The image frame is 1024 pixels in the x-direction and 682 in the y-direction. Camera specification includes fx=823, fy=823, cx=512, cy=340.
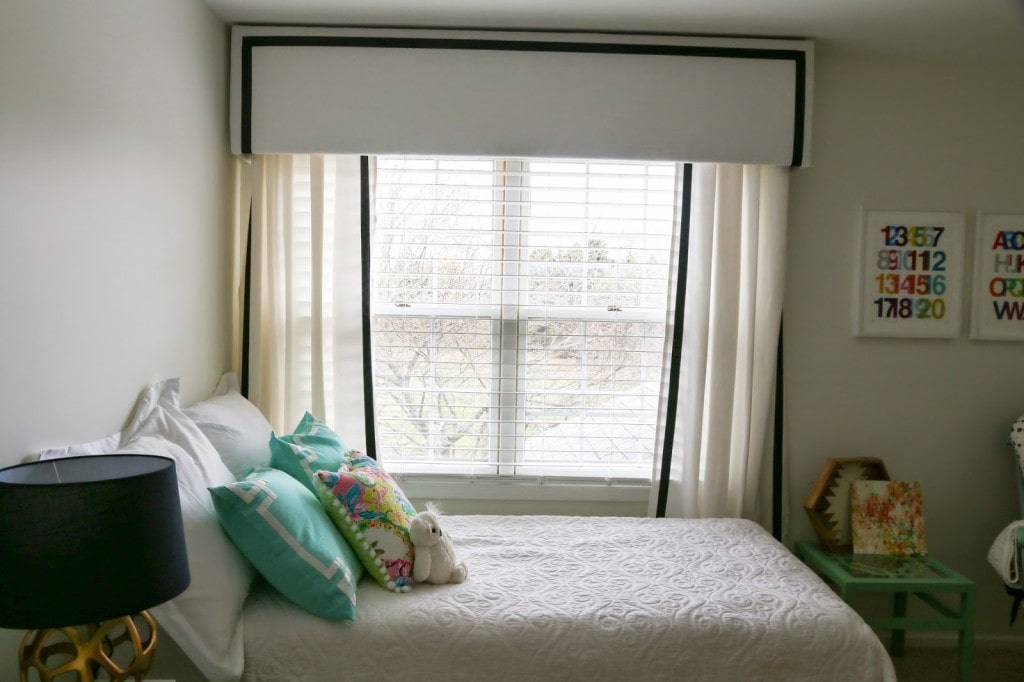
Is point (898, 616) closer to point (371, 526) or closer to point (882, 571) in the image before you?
point (882, 571)

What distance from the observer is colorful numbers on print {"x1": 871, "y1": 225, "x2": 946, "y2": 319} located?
3.30 meters

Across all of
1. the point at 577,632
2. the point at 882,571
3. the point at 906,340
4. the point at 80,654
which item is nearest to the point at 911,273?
the point at 906,340

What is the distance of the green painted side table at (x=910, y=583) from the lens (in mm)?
2783

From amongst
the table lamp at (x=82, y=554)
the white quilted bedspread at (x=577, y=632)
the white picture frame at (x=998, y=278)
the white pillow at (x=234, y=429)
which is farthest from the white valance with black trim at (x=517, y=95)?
the table lamp at (x=82, y=554)

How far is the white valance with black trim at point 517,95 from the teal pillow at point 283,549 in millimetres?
1508

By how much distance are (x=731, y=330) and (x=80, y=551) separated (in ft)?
8.17

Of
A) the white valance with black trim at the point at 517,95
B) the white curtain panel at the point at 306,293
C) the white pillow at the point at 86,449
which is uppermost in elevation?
the white valance with black trim at the point at 517,95

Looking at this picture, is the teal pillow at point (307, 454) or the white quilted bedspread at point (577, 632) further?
the teal pillow at point (307, 454)

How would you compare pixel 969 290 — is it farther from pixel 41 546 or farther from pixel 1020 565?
pixel 41 546

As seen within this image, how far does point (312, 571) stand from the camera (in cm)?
209

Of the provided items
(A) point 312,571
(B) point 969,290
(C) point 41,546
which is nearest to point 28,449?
(C) point 41,546

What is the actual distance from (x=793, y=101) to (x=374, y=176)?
5.37 feet

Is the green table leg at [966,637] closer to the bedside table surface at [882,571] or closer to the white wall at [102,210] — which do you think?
the bedside table surface at [882,571]

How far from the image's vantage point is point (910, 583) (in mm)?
2791
